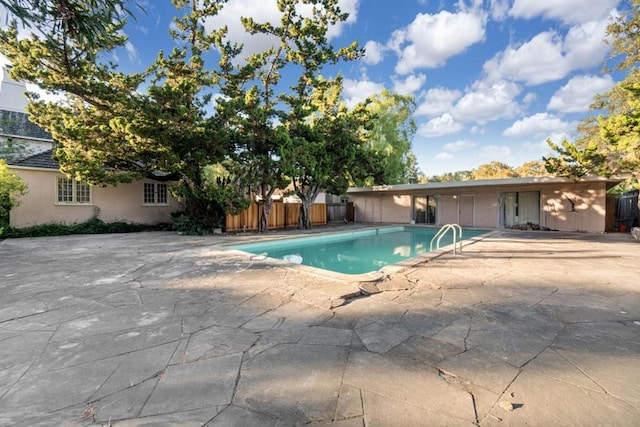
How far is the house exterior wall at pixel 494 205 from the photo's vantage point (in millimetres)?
12938

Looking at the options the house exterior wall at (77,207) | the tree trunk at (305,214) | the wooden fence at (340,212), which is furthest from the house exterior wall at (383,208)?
the house exterior wall at (77,207)

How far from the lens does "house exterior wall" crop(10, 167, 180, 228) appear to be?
1070 centimetres

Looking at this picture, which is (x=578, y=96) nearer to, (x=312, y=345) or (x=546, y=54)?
(x=546, y=54)

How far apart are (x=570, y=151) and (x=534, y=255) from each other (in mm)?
6205

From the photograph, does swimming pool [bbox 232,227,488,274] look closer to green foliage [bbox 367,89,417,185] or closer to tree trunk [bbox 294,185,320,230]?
tree trunk [bbox 294,185,320,230]

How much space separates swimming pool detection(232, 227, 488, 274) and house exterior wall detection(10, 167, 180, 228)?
7.06 m

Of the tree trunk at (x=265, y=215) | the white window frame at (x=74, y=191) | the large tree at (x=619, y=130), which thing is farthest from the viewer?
the tree trunk at (x=265, y=215)

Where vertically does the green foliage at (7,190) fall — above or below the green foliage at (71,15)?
below

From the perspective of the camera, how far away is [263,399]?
185cm

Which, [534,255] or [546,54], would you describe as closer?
[534,255]

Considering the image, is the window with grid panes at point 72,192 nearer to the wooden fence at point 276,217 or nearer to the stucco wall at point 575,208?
the wooden fence at point 276,217

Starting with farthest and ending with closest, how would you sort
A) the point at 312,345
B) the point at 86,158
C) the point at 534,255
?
1. the point at 86,158
2. the point at 534,255
3. the point at 312,345

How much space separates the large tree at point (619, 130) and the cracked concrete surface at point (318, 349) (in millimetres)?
6125

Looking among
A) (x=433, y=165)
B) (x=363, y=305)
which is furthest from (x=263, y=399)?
(x=433, y=165)
